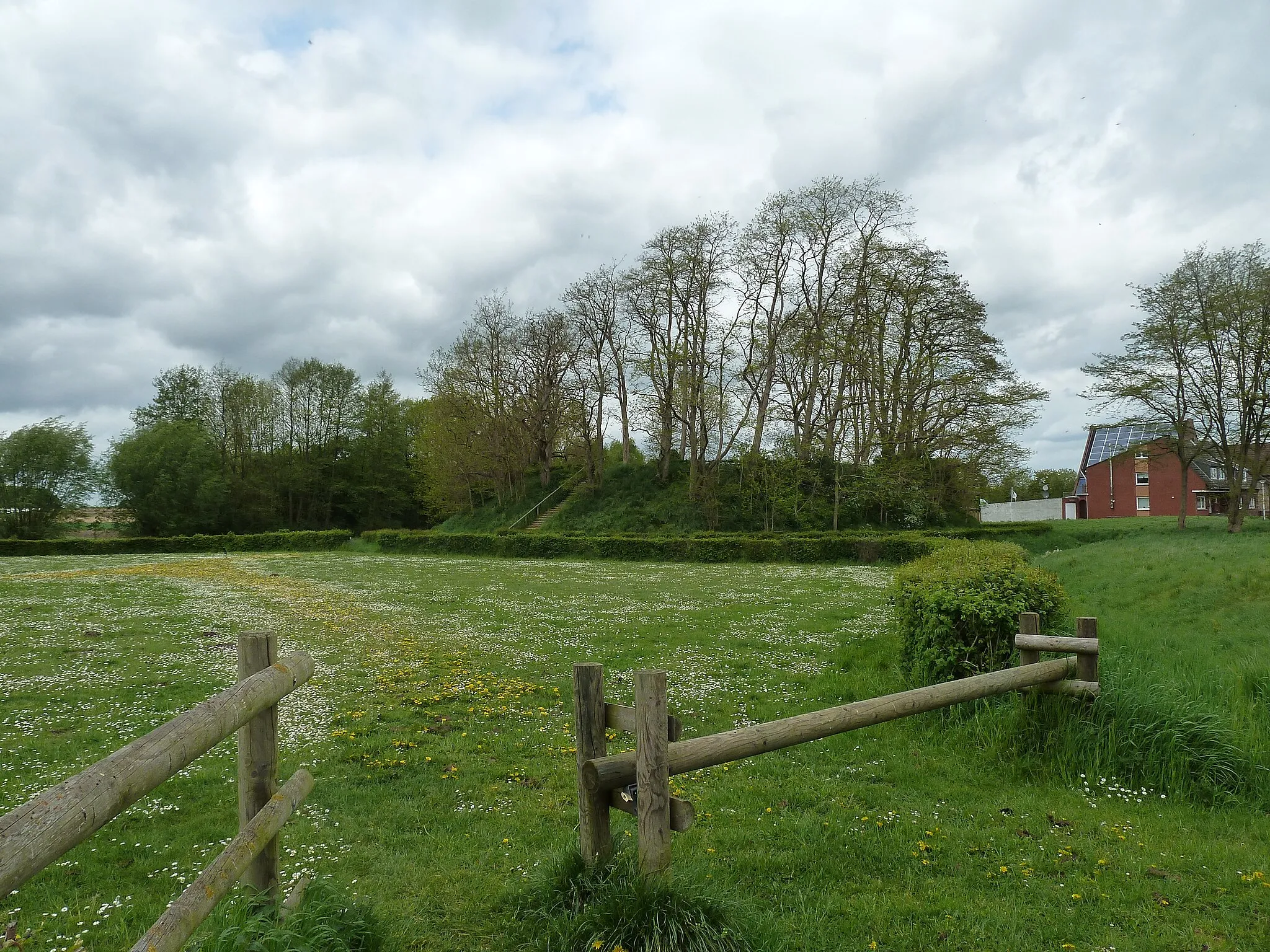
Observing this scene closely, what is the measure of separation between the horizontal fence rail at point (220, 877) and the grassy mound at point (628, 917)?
141 cm

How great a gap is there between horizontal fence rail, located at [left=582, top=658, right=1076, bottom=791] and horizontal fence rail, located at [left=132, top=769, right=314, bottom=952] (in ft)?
4.69

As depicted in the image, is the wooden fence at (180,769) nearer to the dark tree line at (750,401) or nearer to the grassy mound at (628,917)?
the grassy mound at (628,917)

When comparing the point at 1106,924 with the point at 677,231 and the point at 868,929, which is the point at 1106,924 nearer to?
the point at 868,929

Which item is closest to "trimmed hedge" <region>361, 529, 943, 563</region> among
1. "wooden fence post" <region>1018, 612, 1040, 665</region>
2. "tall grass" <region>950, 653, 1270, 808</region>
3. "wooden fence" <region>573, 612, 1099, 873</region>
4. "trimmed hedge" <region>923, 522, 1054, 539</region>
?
"trimmed hedge" <region>923, 522, 1054, 539</region>

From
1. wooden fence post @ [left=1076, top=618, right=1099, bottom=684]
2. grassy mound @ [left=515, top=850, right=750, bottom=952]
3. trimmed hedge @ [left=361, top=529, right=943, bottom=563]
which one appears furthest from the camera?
trimmed hedge @ [left=361, top=529, right=943, bottom=563]

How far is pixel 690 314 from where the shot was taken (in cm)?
4522

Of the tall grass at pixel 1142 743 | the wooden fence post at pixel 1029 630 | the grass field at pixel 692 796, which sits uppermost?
the wooden fence post at pixel 1029 630

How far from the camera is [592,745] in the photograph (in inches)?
153

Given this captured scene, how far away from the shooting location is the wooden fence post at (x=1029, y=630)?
20.7 feet

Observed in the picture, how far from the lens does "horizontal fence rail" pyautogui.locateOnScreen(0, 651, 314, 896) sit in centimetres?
179

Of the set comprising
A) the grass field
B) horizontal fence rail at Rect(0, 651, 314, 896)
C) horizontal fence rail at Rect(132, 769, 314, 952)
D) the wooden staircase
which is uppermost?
the wooden staircase

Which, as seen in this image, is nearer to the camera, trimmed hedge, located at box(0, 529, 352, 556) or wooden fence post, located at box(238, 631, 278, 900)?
wooden fence post, located at box(238, 631, 278, 900)

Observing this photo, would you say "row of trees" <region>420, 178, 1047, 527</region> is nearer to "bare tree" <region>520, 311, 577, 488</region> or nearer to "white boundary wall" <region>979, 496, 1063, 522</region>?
"bare tree" <region>520, 311, 577, 488</region>

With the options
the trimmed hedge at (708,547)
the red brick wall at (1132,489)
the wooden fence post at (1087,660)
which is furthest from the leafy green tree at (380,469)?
the wooden fence post at (1087,660)
